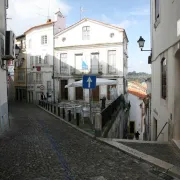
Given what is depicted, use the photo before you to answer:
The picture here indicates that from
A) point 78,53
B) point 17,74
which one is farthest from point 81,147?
point 17,74

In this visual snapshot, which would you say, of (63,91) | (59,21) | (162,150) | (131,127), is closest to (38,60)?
(59,21)

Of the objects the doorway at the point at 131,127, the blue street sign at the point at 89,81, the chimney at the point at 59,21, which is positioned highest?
the chimney at the point at 59,21

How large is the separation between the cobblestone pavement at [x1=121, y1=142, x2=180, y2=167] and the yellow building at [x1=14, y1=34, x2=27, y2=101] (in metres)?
28.6

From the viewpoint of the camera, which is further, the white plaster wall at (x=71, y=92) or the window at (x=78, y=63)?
the white plaster wall at (x=71, y=92)

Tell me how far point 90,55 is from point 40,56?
25.3ft

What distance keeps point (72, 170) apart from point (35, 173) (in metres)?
0.82

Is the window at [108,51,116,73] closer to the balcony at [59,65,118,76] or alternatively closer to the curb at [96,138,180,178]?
the balcony at [59,65,118,76]

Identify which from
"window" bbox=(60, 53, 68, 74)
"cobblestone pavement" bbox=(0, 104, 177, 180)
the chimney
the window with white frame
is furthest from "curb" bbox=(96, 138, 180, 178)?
the window with white frame

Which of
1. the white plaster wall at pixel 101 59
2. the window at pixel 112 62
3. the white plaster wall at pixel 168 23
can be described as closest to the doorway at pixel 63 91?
the white plaster wall at pixel 101 59

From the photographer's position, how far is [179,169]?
5.04 m

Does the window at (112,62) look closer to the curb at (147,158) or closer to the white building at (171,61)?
the white building at (171,61)

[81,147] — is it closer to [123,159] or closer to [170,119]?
[123,159]

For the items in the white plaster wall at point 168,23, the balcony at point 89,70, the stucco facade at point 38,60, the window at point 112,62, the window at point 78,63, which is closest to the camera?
the white plaster wall at point 168,23

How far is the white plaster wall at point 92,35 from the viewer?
81.0ft
